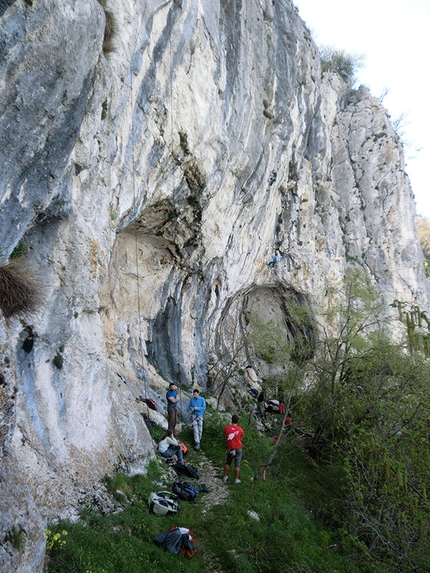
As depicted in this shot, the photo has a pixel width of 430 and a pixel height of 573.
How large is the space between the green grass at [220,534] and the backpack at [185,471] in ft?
2.60

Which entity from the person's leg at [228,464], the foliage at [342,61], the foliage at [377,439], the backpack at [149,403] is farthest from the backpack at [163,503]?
the foliage at [342,61]

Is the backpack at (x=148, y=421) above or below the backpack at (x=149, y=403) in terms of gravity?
below

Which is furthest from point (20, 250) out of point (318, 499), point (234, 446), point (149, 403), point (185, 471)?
point (318, 499)

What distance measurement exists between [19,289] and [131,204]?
4.17m

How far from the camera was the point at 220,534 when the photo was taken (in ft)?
19.8

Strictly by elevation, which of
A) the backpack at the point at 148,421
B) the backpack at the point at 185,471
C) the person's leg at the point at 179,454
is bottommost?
the backpack at the point at 185,471

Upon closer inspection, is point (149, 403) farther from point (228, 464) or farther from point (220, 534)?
point (220, 534)

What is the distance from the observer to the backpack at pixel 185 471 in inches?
320

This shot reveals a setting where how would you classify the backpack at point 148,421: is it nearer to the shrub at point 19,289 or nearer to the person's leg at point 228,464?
the person's leg at point 228,464

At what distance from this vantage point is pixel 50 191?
5066mm

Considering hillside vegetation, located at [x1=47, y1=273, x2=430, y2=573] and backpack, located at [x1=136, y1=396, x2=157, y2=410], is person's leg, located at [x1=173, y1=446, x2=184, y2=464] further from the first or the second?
backpack, located at [x1=136, y1=396, x2=157, y2=410]

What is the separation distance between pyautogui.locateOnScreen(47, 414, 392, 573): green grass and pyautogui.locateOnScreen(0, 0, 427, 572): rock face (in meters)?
0.54

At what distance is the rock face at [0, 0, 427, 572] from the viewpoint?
4320mm

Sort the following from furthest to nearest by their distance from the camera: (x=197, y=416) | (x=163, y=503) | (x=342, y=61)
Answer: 1. (x=342, y=61)
2. (x=197, y=416)
3. (x=163, y=503)
